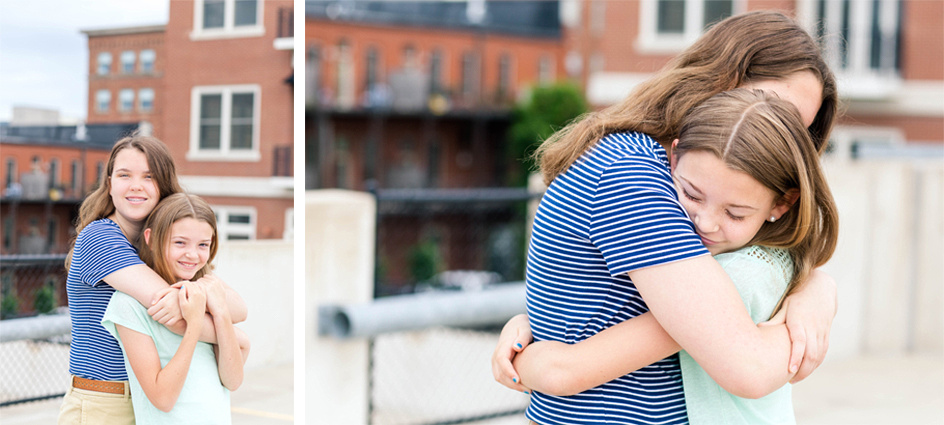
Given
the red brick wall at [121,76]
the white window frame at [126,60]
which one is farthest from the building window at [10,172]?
the white window frame at [126,60]

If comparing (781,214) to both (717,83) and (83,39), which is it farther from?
(83,39)

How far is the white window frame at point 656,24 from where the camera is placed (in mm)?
16547

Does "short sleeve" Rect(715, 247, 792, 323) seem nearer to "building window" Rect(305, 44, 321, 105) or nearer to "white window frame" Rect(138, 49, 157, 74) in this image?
"white window frame" Rect(138, 49, 157, 74)

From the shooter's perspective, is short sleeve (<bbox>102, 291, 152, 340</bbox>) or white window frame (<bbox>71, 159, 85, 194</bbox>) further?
white window frame (<bbox>71, 159, 85, 194</bbox>)

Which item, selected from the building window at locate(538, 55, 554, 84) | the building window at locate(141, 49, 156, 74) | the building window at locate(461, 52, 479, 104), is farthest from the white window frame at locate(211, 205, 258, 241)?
the building window at locate(538, 55, 554, 84)

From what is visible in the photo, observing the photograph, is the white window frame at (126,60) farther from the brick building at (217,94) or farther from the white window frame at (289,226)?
the white window frame at (289,226)

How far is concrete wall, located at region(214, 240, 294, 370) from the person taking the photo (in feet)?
6.70

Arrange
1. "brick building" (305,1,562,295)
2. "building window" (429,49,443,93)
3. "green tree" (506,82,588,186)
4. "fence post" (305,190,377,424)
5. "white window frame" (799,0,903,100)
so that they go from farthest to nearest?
"building window" (429,49,443,93) < "brick building" (305,1,562,295) < "green tree" (506,82,588,186) < "white window frame" (799,0,903,100) < "fence post" (305,190,377,424)

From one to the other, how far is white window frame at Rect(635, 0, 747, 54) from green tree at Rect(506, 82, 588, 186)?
4480 millimetres

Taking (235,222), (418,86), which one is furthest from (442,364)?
(418,86)

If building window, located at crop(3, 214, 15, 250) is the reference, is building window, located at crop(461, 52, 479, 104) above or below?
above

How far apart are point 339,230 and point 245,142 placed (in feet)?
7.82

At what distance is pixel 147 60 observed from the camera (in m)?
2.08

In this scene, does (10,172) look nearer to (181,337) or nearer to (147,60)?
(147,60)
